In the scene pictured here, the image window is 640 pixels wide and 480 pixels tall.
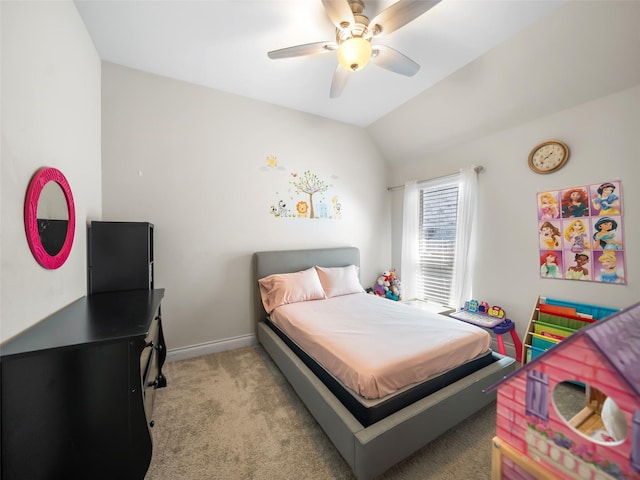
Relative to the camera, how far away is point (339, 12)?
145 centimetres

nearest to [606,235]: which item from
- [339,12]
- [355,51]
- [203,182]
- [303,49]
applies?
[355,51]

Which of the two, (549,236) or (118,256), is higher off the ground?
(549,236)

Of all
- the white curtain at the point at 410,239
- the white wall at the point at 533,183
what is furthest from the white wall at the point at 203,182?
the white wall at the point at 533,183

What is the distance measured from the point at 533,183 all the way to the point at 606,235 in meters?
0.69

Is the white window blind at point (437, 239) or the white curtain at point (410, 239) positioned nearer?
the white window blind at point (437, 239)

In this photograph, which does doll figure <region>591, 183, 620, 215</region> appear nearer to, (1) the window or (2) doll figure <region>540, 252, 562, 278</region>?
(2) doll figure <region>540, 252, 562, 278</region>

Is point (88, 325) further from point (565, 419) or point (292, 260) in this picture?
point (292, 260)

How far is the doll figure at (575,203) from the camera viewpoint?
2.06m

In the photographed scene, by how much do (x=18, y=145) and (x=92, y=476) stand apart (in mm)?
1477

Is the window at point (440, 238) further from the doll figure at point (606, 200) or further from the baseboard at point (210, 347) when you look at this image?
the baseboard at point (210, 347)

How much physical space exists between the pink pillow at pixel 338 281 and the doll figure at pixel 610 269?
2.12 metres

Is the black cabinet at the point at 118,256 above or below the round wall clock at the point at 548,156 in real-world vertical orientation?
below

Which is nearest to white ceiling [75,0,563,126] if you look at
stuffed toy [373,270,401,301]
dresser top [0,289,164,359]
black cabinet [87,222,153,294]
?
black cabinet [87,222,153,294]

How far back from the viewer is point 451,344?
63.9 inches
